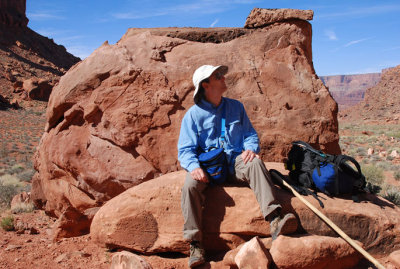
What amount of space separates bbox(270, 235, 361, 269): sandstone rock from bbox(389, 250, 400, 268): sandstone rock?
417 mm

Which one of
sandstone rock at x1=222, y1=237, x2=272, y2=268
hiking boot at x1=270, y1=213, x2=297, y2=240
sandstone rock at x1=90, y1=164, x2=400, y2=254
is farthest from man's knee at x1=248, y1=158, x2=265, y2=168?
sandstone rock at x1=222, y1=237, x2=272, y2=268

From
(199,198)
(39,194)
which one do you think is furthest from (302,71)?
(39,194)

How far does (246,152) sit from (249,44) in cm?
268

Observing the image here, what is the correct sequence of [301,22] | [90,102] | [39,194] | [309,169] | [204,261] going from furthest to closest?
[39,194] → [301,22] → [90,102] → [309,169] → [204,261]

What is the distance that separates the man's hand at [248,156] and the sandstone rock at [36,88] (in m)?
37.5

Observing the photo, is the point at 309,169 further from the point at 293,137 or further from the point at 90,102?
the point at 90,102

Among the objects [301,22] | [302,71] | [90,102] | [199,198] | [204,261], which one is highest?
[301,22]

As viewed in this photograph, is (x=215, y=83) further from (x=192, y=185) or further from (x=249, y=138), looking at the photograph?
(x=192, y=185)

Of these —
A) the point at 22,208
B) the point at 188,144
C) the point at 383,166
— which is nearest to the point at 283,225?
the point at 188,144

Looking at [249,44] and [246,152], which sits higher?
[249,44]

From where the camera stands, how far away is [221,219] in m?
3.69

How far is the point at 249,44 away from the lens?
564 cm

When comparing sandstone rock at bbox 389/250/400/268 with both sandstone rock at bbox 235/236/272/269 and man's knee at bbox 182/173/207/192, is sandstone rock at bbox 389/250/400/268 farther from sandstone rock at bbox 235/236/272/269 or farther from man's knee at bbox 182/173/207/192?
man's knee at bbox 182/173/207/192

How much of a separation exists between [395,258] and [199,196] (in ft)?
6.70
